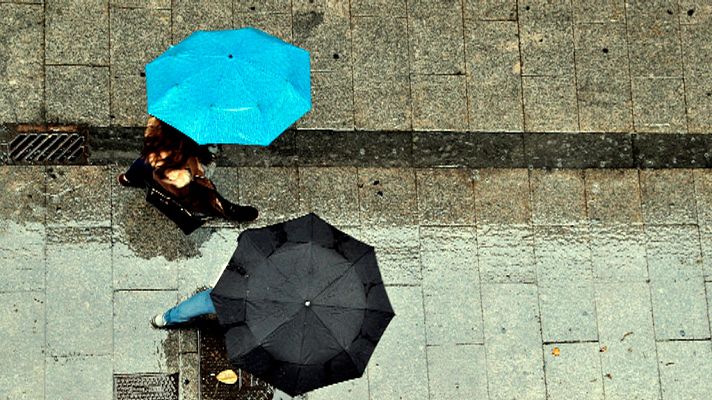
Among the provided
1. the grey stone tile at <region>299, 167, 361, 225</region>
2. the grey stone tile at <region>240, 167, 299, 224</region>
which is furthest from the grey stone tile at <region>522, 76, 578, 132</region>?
the grey stone tile at <region>240, 167, 299, 224</region>

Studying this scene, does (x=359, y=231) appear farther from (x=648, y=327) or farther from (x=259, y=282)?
(x=648, y=327)

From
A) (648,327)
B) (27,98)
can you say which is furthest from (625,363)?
(27,98)

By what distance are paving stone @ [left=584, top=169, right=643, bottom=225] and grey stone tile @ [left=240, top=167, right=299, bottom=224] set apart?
2.88 meters

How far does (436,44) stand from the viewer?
839cm

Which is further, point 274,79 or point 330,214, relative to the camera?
point 330,214

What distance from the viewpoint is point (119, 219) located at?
7641 millimetres

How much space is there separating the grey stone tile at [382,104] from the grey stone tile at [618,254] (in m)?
2.15

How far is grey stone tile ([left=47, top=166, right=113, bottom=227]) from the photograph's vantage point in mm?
7578

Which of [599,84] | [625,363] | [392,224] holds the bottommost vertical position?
[625,363]

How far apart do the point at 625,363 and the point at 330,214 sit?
312 centimetres

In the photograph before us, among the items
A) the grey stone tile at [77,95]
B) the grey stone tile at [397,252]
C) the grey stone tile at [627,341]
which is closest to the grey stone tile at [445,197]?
the grey stone tile at [397,252]

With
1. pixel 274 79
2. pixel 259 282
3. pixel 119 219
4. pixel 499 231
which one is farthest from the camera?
Result: pixel 499 231

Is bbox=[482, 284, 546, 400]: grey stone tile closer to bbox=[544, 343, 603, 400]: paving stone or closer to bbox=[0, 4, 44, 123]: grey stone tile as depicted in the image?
bbox=[544, 343, 603, 400]: paving stone

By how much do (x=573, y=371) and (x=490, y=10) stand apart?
3.61 meters
